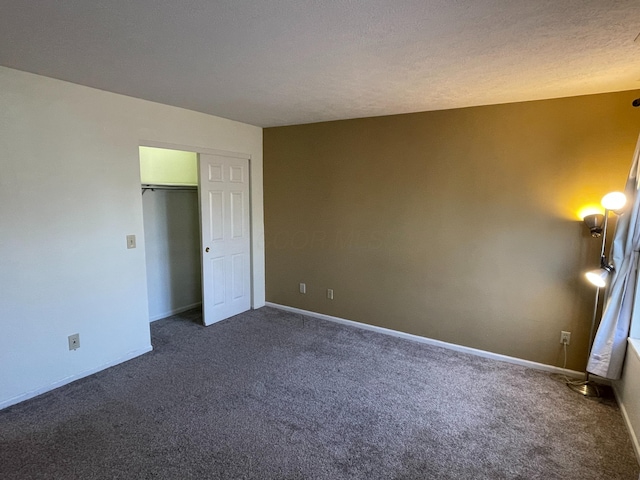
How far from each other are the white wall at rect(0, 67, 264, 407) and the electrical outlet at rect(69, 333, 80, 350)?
4 cm

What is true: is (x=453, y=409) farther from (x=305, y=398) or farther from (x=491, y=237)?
(x=491, y=237)

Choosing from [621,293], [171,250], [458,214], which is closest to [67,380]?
[171,250]

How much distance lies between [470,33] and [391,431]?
2470 mm

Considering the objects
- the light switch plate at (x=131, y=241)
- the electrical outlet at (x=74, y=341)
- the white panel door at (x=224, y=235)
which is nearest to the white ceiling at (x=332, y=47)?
the white panel door at (x=224, y=235)

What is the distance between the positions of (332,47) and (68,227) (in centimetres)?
249

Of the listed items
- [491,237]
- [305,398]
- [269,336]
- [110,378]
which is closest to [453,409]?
[305,398]

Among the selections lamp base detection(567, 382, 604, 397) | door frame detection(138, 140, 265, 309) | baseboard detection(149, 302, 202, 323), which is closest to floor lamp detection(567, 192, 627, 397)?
lamp base detection(567, 382, 604, 397)

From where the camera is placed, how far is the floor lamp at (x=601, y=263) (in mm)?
2537

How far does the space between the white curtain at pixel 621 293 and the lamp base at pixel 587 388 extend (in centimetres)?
24

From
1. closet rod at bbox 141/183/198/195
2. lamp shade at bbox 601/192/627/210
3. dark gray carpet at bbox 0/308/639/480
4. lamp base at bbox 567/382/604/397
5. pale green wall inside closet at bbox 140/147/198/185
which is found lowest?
dark gray carpet at bbox 0/308/639/480

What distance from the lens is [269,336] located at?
12.7 feet

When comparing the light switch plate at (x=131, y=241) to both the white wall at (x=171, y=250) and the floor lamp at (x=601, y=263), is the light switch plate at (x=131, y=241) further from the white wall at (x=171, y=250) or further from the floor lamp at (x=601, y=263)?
the floor lamp at (x=601, y=263)

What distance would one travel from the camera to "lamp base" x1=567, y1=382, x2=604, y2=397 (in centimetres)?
278

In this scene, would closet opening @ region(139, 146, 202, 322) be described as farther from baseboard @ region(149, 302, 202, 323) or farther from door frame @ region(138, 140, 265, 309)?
door frame @ region(138, 140, 265, 309)
